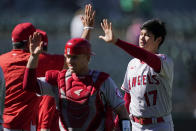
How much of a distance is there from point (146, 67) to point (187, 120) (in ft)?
18.8

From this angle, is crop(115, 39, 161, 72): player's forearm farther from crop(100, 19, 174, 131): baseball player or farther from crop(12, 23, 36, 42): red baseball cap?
crop(12, 23, 36, 42): red baseball cap

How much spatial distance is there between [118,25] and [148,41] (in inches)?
413

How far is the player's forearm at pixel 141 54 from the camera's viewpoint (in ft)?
17.7

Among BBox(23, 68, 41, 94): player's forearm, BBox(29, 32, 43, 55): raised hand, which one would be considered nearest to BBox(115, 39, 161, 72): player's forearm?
BBox(29, 32, 43, 55): raised hand

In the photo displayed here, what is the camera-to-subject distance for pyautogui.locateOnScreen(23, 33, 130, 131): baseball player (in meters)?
4.85

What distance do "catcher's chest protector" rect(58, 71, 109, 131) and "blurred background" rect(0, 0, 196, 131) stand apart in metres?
10.00

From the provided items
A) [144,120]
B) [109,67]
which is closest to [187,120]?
[109,67]

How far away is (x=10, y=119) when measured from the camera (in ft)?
21.0

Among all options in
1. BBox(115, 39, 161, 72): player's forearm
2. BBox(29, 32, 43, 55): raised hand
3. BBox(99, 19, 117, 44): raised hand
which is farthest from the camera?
BBox(115, 39, 161, 72): player's forearm

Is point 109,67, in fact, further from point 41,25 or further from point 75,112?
point 75,112

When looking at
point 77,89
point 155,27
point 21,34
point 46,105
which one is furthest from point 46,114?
point 77,89

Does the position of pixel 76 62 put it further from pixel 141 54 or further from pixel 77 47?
pixel 141 54

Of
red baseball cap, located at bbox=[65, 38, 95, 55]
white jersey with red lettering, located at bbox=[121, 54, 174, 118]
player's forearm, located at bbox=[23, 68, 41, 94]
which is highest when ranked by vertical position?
red baseball cap, located at bbox=[65, 38, 95, 55]

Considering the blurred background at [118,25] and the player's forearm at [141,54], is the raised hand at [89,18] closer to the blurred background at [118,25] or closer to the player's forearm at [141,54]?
the player's forearm at [141,54]
